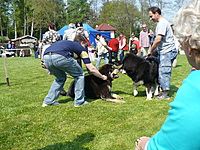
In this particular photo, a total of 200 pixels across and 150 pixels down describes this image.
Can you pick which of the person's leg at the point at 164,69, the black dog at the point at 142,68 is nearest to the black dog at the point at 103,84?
the black dog at the point at 142,68

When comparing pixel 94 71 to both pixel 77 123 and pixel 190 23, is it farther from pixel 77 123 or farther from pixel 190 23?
pixel 190 23

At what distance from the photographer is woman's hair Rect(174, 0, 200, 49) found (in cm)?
108

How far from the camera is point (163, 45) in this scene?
5551mm

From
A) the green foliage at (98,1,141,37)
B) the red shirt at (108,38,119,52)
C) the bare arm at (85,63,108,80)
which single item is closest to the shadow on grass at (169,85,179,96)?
the bare arm at (85,63,108,80)

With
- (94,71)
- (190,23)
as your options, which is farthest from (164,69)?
(190,23)

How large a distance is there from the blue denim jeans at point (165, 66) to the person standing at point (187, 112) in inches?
179

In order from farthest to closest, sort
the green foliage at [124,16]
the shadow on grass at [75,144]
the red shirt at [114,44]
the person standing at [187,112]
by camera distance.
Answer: the green foliage at [124,16]
the red shirt at [114,44]
the shadow on grass at [75,144]
the person standing at [187,112]

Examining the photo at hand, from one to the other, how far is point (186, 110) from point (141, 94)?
228 inches

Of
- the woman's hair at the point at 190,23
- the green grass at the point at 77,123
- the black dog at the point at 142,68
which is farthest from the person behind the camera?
the black dog at the point at 142,68

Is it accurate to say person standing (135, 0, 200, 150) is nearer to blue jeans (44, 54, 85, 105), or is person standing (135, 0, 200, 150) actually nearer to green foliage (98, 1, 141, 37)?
blue jeans (44, 54, 85, 105)

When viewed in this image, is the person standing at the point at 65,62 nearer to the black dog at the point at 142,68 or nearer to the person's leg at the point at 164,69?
the black dog at the point at 142,68

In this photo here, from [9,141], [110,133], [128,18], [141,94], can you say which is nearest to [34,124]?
[9,141]

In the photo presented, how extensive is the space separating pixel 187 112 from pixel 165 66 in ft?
15.8

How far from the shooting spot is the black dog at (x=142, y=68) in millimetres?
5805
